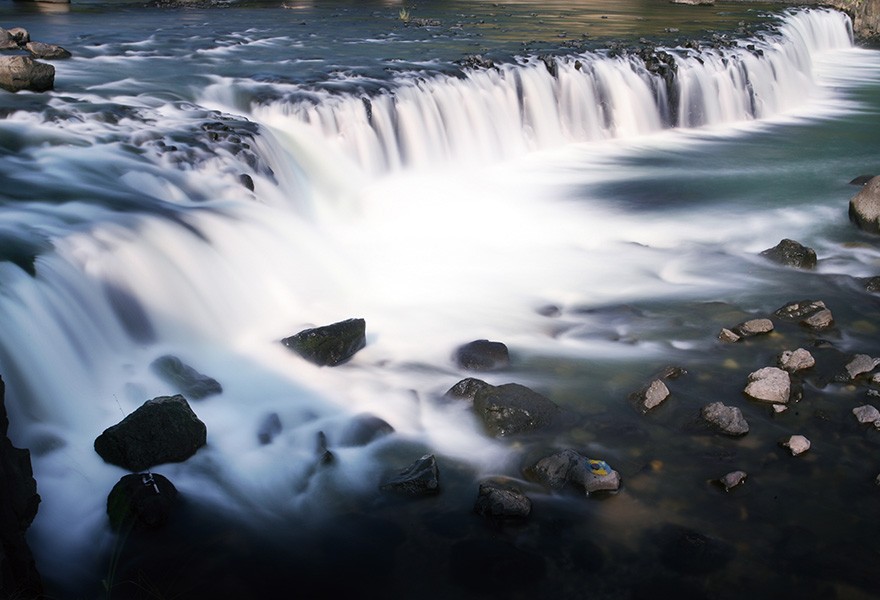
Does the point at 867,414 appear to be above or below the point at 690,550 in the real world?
above

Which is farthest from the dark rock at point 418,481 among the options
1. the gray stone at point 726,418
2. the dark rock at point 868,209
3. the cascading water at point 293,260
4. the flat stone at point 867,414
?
the dark rock at point 868,209

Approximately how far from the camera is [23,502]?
4.39 metres

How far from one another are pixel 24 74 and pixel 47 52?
3.30m

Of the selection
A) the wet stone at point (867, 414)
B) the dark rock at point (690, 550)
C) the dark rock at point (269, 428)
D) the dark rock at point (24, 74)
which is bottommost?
the dark rock at point (690, 550)

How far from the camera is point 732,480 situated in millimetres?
5453

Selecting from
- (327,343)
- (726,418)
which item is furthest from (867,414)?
(327,343)

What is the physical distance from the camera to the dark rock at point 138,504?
504 centimetres

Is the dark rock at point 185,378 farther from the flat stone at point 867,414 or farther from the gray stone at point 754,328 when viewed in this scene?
the flat stone at point 867,414

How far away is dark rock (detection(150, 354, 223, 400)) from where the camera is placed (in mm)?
6422

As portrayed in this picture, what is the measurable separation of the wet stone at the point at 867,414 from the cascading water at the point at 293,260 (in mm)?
1485

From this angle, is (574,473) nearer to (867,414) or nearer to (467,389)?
(467,389)

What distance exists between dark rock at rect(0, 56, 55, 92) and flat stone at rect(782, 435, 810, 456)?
8930mm

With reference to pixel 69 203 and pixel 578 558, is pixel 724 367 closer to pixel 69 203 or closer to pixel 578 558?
pixel 578 558

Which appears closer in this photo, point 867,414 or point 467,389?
point 867,414
